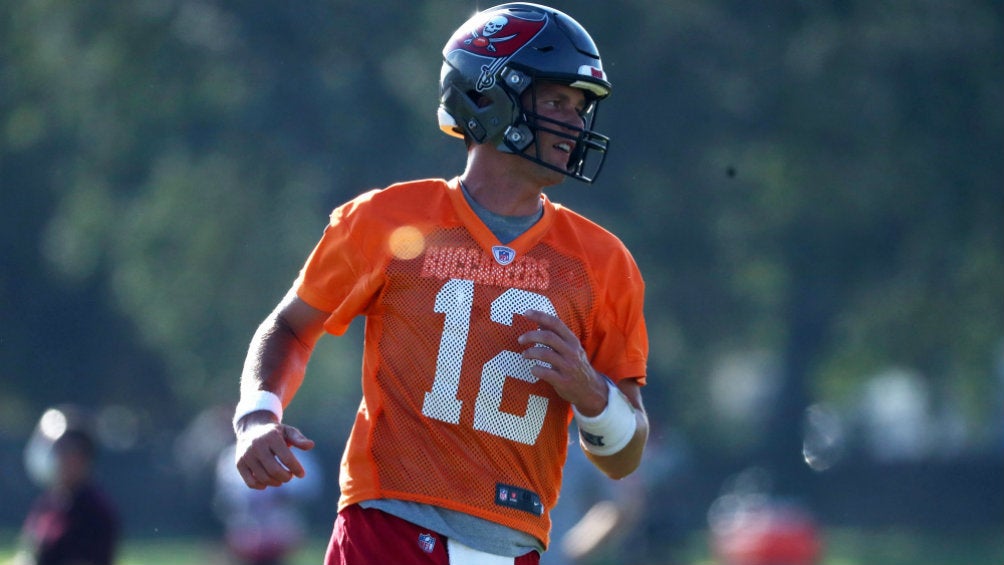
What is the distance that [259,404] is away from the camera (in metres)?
3.94

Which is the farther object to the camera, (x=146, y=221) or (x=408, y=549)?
(x=146, y=221)

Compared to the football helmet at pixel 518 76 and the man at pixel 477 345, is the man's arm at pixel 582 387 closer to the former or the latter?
the man at pixel 477 345

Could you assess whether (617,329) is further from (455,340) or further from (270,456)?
(270,456)

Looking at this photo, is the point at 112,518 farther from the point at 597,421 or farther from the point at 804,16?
the point at 804,16

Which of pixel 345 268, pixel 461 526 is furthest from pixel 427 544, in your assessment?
pixel 345 268

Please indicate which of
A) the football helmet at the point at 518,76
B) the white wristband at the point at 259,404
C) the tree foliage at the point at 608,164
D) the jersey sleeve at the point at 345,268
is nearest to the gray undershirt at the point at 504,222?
the football helmet at the point at 518,76

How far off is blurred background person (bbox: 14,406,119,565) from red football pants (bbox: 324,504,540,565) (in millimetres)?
4481

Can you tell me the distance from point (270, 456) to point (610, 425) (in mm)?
868

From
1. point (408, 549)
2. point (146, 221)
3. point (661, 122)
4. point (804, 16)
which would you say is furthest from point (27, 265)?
point (408, 549)

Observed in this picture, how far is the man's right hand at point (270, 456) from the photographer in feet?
12.1

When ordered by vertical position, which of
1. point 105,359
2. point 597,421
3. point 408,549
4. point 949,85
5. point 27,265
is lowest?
point 105,359

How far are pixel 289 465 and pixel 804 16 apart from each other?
22.3 metres

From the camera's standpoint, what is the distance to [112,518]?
823 cm

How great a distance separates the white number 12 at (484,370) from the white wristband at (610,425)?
137 mm
